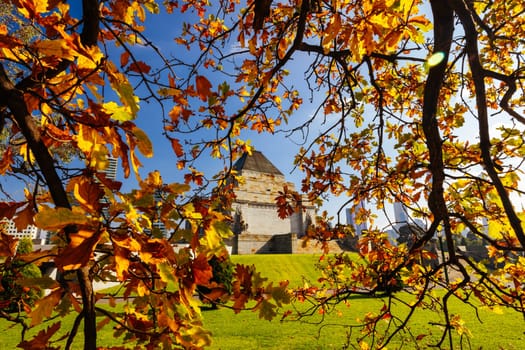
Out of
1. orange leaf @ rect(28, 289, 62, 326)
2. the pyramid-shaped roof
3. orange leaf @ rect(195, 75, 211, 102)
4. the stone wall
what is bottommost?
the stone wall

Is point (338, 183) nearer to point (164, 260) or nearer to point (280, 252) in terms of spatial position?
point (164, 260)

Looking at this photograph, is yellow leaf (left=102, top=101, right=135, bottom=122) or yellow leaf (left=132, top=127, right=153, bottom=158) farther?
yellow leaf (left=132, top=127, right=153, bottom=158)

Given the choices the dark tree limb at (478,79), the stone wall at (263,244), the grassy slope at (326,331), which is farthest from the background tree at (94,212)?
the stone wall at (263,244)

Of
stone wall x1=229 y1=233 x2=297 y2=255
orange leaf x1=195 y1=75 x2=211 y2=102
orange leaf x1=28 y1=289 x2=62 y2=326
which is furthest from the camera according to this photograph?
stone wall x1=229 y1=233 x2=297 y2=255

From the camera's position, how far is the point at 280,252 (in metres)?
26.1

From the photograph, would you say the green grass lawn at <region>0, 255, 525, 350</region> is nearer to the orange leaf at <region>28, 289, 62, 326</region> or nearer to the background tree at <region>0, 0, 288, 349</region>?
the background tree at <region>0, 0, 288, 349</region>

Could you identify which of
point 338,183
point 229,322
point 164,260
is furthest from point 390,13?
point 229,322

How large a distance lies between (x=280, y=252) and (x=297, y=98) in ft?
74.6

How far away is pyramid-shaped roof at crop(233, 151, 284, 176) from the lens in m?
→ 37.0

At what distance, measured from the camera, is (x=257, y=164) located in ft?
129

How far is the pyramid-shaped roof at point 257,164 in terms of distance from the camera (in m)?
37.0

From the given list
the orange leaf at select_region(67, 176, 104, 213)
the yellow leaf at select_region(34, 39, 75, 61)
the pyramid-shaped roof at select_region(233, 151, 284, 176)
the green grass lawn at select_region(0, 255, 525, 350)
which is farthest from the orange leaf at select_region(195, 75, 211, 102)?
the pyramid-shaped roof at select_region(233, 151, 284, 176)

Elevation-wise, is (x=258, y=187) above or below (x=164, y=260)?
above

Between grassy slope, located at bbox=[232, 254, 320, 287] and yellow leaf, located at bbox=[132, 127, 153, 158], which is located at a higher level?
yellow leaf, located at bbox=[132, 127, 153, 158]
